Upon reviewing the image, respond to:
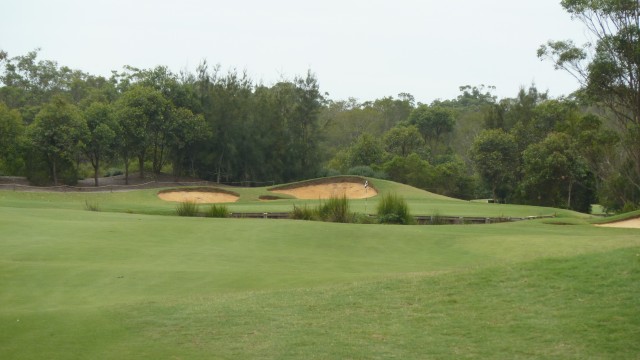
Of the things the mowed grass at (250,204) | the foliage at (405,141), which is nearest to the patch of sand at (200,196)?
the mowed grass at (250,204)

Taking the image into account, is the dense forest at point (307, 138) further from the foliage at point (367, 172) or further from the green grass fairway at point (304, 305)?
the green grass fairway at point (304, 305)

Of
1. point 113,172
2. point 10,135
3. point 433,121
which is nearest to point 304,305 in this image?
point 10,135

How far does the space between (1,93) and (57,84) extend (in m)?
13.7

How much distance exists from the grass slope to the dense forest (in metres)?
20.2

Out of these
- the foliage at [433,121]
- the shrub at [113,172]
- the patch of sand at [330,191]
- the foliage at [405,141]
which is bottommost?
the patch of sand at [330,191]

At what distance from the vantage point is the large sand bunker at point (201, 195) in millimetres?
42219

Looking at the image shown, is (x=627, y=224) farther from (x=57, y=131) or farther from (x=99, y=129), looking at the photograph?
(x=57, y=131)

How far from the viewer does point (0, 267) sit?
510 inches

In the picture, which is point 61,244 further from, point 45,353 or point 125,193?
point 125,193

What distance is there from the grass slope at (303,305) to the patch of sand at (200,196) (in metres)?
25.9

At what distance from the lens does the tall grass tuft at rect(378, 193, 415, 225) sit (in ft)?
88.6

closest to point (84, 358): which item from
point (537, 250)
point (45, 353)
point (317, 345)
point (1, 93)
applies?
point (45, 353)

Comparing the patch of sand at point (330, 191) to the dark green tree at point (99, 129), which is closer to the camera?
the dark green tree at point (99, 129)

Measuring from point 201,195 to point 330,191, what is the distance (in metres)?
9.46
